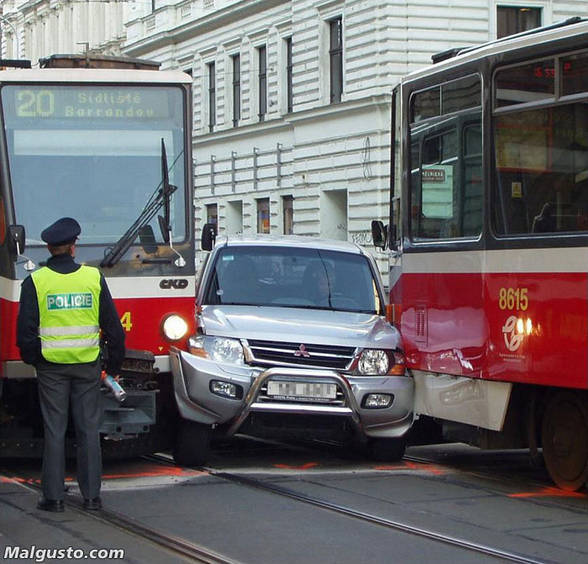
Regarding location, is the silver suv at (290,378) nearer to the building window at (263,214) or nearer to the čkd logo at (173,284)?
the čkd logo at (173,284)

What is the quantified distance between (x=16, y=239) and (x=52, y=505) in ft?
8.19

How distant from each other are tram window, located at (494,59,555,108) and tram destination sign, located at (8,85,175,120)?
2.82m

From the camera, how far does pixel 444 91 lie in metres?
11.3

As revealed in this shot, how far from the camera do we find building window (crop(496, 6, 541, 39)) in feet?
125

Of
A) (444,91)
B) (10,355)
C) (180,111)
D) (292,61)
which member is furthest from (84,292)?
(292,61)

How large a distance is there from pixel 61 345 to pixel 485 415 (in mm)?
3215

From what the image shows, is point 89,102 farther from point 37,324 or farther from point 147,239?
point 37,324

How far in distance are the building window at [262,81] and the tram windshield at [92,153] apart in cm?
3178

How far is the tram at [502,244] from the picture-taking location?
31.2ft

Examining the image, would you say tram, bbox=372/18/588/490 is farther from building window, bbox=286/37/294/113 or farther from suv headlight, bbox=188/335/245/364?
building window, bbox=286/37/294/113

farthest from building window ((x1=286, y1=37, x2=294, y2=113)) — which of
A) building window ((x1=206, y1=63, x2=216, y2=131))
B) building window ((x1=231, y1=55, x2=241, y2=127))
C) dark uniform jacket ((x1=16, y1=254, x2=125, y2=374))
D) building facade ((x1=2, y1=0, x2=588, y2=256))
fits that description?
dark uniform jacket ((x1=16, y1=254, x2=125, y2=374))

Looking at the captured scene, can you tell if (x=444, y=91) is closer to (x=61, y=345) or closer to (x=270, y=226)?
(x=61, y=345)

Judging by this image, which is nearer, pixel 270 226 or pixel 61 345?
pixel 61 345

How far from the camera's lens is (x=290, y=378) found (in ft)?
36.1
